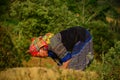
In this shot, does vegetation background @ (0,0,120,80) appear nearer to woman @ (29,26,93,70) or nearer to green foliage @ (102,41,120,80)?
woman @ (29,26,93,70)

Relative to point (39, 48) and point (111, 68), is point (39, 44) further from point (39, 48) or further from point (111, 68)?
point (111, 68)

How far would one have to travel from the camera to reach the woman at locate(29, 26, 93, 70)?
609 centimetres

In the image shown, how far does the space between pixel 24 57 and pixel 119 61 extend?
3.09m

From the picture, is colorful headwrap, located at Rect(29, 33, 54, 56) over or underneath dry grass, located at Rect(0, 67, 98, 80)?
underneath

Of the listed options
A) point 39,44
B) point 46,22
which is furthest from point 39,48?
point 46,22

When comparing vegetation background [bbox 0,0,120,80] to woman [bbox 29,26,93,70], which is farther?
vegetation background [bbox 0,0,120,80]

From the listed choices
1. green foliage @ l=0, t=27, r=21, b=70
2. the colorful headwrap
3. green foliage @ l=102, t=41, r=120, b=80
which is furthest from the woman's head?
green foliage @ l=102, t=41, r=120, b=80

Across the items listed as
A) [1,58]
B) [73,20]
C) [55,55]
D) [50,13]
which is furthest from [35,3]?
[1,58]

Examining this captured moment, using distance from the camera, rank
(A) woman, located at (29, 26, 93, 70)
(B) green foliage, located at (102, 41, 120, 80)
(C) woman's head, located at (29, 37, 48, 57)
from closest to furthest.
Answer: (B) green foliage, located at (102, 41, 120, 80) → (A) woman, located at (29, 26, 93, 70) → (C) woman's head, located at (29, 37, 48, 57)

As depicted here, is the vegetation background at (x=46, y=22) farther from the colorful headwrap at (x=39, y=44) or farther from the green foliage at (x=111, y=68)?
the green foliage at (x=111, y=68)

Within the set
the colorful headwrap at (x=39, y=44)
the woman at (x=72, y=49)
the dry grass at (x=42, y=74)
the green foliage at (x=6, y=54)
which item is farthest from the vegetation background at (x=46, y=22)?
the dry grass at (x=42, y=74)

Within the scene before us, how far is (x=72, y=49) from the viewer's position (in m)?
6.51

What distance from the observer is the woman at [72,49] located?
6.09 m

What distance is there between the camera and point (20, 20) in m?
9.10
